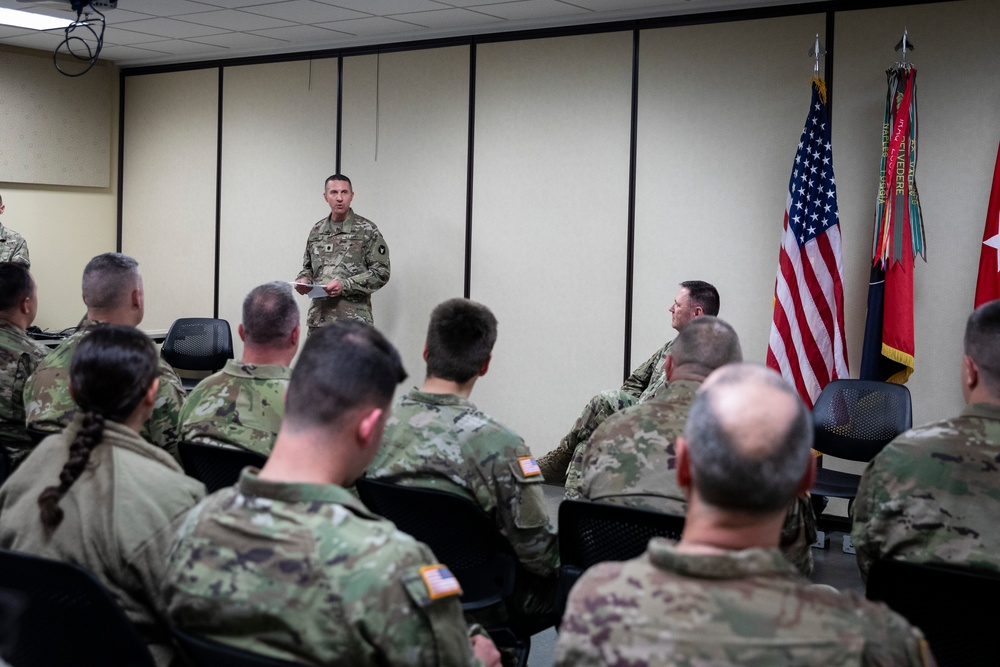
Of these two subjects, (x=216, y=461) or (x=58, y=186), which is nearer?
(x=216, y=461)

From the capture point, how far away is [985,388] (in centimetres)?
231

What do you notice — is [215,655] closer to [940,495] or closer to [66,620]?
[66,620]

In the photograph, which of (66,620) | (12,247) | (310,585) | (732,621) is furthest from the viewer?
(12,247)

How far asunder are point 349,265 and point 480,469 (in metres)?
4.45

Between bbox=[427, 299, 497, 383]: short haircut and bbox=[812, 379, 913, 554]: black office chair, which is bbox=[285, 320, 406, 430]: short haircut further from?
bbox=[812, 379, 913, 554]: black office chair

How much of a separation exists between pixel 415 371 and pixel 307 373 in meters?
5.47

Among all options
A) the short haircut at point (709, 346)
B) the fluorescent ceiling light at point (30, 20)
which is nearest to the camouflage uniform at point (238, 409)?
the short haircut at point (709, 346)

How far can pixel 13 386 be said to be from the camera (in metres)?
3.50

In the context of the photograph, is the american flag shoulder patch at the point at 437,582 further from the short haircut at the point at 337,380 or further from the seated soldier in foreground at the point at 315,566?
the short haircut at the point at 337,380

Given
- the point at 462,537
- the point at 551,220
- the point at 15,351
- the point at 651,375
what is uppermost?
the point at 551,220

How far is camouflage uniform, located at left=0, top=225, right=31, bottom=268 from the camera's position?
7367 mm

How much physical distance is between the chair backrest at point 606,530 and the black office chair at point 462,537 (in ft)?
0.64

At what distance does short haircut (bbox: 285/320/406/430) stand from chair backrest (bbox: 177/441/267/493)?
107 cm

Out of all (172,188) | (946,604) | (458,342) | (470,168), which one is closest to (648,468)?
(458,342)
